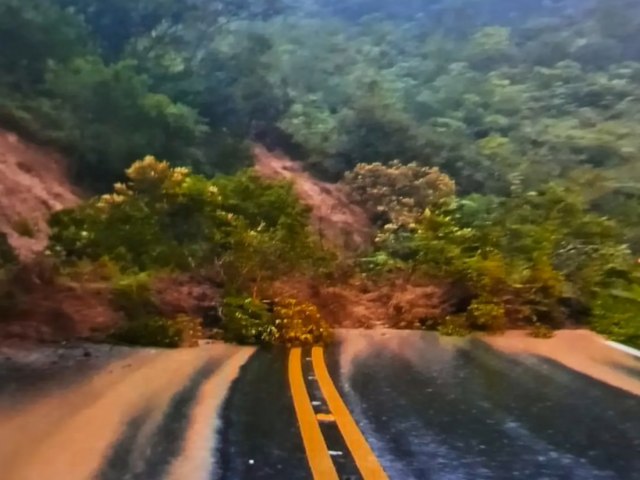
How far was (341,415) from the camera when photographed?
6.94ft

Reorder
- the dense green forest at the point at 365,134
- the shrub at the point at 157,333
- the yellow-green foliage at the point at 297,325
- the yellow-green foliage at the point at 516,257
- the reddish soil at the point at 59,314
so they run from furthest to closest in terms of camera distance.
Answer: the yellow-green foliage at the point at 516,257 → the dense green forest at the point at 365,134 → the yellow-green foliage at the point at 297,325 → the shrub at the point at 157,333 → the reddish soil at the point at 59,314

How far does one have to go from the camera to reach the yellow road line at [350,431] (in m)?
1.77

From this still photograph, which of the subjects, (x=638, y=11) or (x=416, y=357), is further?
(x=638, y=11)

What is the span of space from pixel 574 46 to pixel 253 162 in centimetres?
158

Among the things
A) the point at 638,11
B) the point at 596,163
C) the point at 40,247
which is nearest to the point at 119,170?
the point at 40,247

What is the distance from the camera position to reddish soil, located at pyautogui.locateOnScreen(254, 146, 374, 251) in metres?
3.19

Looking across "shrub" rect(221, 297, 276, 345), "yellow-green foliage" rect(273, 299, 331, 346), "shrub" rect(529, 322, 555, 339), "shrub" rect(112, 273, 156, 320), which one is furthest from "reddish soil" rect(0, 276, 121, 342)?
"shrub" rect(529, 322, 555, 339)

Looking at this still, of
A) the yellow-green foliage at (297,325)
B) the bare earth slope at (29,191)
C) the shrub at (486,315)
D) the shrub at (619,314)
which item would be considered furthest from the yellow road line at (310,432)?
the shrub at (619,314)

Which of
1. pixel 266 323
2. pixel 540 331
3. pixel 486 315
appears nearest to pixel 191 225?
Result: pixel 266 323

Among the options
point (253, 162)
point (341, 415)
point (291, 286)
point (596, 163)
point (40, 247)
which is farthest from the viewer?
point (596, 163)

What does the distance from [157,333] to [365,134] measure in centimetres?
122

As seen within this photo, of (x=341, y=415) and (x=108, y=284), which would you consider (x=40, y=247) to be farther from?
(x=341, y=415)

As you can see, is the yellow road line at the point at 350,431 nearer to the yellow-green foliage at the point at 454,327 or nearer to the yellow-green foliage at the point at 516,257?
the yellow-green foliage at the point at 454,327

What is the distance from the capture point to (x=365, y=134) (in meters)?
3.38
